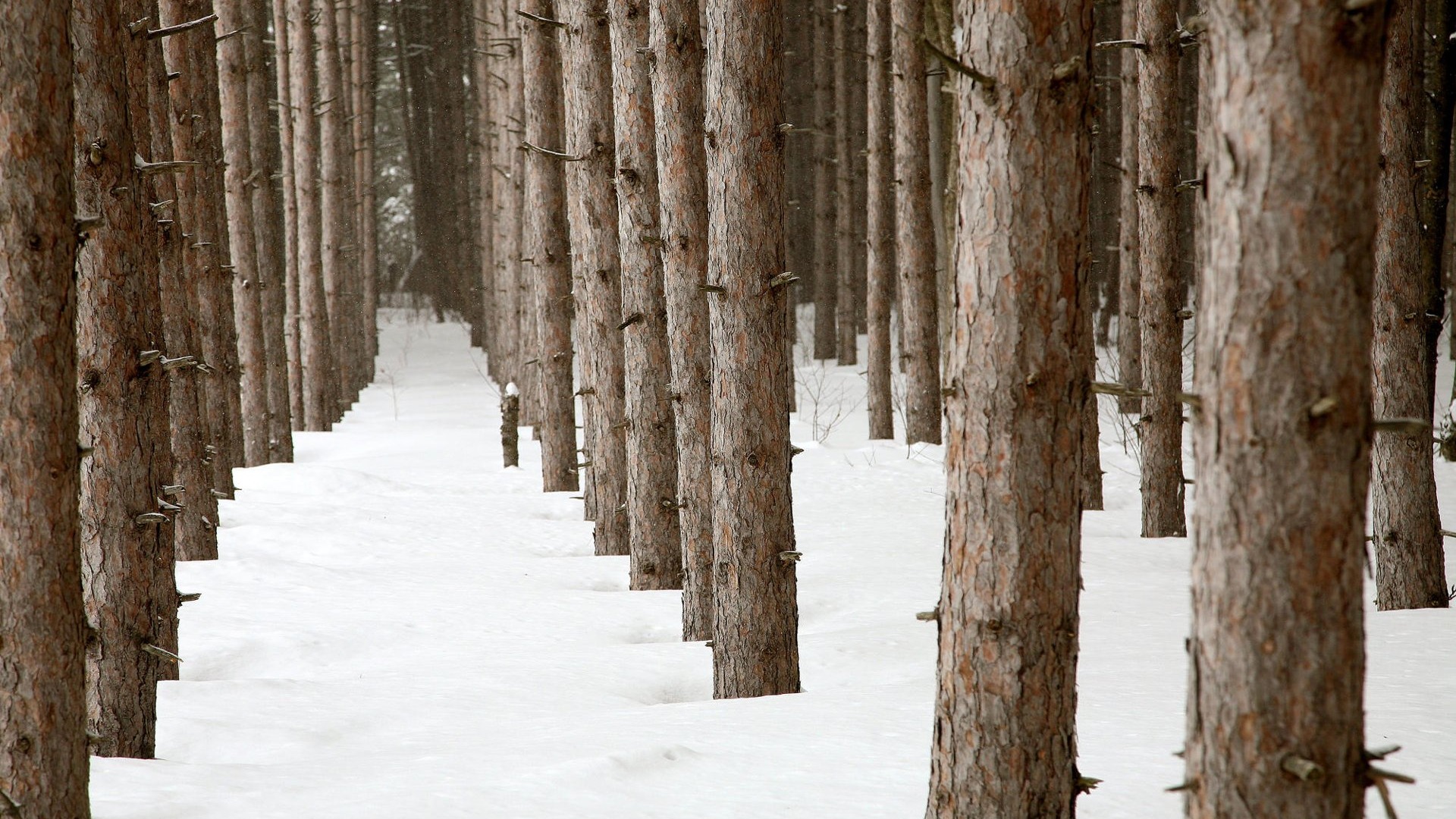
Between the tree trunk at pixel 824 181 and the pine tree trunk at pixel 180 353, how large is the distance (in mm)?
9919

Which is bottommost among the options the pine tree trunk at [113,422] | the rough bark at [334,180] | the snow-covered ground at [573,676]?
the snow-covered ground at [573,676]

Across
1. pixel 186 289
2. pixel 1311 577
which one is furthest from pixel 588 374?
pixel 1311 577

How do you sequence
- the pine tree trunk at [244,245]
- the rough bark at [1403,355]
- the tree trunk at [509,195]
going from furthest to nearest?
1. the tree trunk at [509,195]
2. the pine tree trunk at [244,245]
3. the rough bark at [1403,355]

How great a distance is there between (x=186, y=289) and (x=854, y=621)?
4.48m

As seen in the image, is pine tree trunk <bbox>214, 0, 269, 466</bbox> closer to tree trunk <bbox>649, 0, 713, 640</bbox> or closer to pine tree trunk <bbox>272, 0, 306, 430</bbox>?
pine tree trunk <bbox>272, 0, 306, 430</bbox>

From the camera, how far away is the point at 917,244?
11.2 m

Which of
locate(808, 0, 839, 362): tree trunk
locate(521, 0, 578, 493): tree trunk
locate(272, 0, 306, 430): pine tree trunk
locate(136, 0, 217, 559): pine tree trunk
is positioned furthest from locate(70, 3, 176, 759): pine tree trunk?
locate(272, 0, 306, 430): pine tree trunk

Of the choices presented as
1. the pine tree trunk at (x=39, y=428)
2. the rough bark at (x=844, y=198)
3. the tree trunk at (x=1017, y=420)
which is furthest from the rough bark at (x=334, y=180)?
the tree trunk at (x=1017, y=420)

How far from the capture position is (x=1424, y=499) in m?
5.70

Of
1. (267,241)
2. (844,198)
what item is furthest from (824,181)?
(267,241)

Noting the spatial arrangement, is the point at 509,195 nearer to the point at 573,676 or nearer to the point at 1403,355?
the point at 573,676

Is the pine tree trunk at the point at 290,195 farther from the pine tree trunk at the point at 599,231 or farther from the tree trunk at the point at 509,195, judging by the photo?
the pine tree trunk at the point at 599,231

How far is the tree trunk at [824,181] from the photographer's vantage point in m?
17.0

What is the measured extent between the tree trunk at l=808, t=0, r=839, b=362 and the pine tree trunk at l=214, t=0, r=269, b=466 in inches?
284
